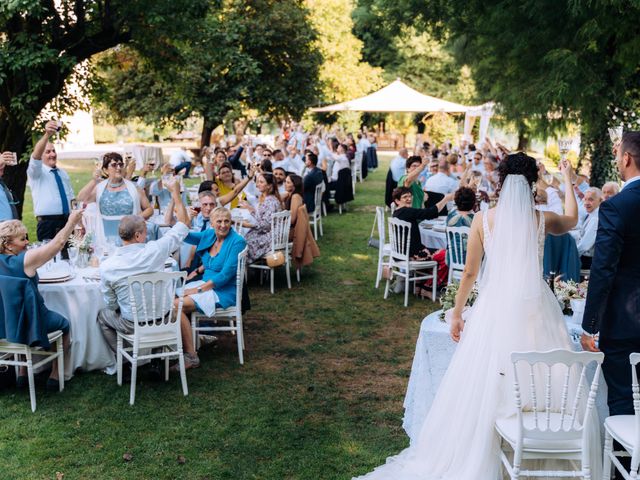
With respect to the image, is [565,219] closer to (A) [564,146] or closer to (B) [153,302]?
(A) [564,146]

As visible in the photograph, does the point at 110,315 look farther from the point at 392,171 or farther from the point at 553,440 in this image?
the point at 392,171

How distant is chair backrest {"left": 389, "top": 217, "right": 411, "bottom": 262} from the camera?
789cm

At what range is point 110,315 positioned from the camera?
17.9 feet

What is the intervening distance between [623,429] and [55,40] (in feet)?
27.9

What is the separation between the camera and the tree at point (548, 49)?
8234 mm

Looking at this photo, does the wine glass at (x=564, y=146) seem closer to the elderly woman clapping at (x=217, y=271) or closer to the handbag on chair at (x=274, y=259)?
the elderly woman clapping at (x=217, y=271)

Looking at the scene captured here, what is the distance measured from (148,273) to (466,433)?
8.54 feet

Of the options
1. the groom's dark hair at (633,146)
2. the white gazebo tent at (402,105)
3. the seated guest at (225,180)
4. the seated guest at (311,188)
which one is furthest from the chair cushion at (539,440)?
the white gazebo tent at (402,105)

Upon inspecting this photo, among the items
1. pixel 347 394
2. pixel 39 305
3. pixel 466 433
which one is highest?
pixel 39 305

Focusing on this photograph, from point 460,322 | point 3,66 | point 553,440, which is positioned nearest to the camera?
point 553,440

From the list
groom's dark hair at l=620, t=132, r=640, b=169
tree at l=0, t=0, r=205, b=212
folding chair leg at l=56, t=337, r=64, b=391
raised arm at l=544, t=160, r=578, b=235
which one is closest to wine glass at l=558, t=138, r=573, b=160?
raised arm at l=544, t=160, r=578, b=235

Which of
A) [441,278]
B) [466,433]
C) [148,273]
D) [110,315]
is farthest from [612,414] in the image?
[441,278]

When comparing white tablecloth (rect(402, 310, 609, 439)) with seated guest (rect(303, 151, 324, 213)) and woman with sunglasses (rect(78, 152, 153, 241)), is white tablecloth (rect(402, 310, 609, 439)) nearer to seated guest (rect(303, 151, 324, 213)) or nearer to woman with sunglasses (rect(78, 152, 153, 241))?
woman with sunglasses (rect(78, 152, 153, 241))

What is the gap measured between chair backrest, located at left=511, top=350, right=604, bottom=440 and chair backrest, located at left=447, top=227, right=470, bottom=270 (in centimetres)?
396
